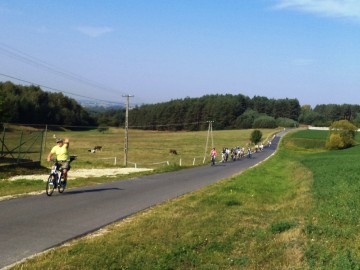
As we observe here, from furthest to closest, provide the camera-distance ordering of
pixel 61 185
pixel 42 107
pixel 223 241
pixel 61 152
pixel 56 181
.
A: 1. pixel 42 107
2. pixel 61 152
3. pixel 61 185
4. pixel 56 181
5. pixel 223 241

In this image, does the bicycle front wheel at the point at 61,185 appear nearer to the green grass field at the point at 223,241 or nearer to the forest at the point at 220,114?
the green grass field at the point at 223,241

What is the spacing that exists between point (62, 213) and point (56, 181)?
3.50 metres

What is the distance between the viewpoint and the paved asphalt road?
7821 millimetres

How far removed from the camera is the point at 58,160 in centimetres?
1477

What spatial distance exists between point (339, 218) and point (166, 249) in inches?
145

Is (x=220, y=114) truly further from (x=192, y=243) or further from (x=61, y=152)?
(x=192, y=243)

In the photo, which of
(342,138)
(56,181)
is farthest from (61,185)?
(342,138)

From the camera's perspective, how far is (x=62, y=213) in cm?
1085

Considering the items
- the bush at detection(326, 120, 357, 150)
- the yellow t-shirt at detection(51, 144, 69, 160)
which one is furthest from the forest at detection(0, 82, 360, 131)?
the yellow t-shirt at detection(51, 144, 69, 160)

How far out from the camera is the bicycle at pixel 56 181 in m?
14.0

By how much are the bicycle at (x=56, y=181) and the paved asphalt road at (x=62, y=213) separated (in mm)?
230

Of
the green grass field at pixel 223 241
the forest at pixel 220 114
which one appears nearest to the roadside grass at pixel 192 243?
the green grass field at pixel 223 241

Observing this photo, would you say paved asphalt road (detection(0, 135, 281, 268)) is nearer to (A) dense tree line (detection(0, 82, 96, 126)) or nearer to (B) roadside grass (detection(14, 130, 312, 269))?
(B) roadside grass (detection(14, 130, 312, 269))

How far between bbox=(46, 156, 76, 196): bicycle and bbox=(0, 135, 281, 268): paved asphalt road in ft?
0.75
